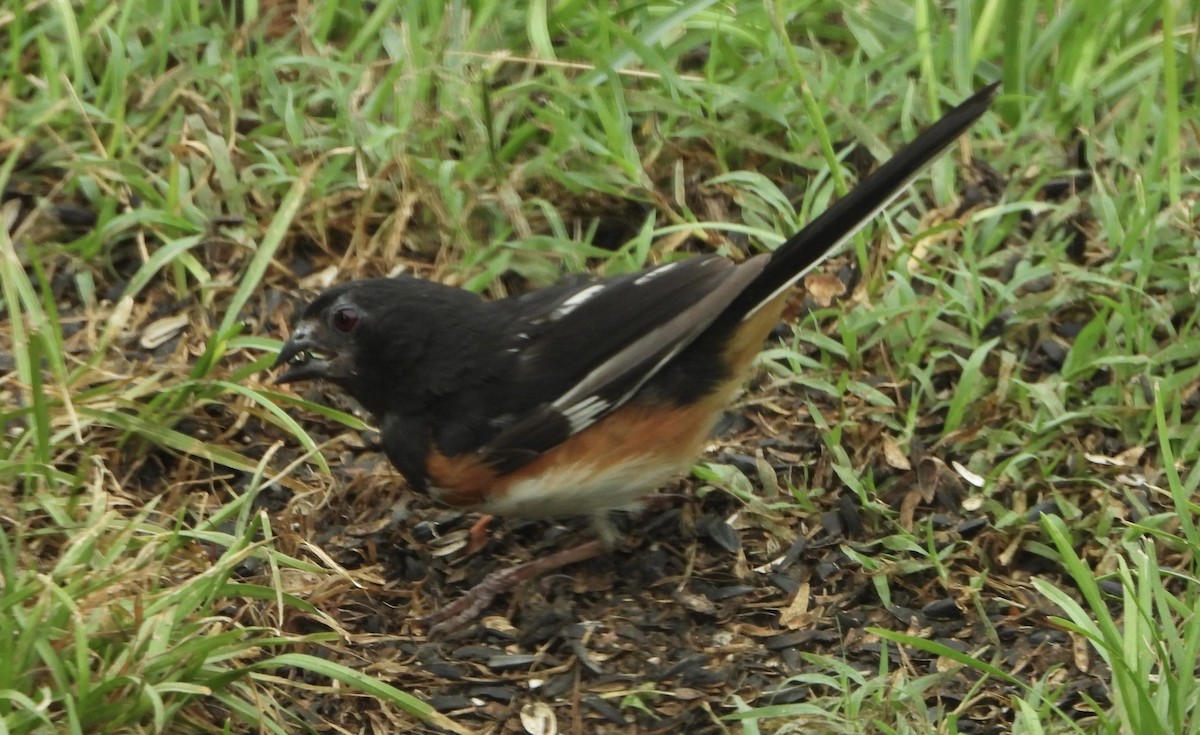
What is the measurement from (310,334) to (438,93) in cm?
136

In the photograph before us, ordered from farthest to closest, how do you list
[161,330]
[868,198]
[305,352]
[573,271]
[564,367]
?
[573,271], [161,330], [305,352], [564,367], [868,198]

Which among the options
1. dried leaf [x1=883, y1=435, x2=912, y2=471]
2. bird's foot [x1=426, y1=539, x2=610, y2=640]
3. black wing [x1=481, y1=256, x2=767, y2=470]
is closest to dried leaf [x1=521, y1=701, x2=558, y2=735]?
bird's foot [x1=426, y1=539, x2=610, y2=640]

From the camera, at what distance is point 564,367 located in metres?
4.08

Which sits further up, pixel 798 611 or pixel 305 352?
pixel 305 352

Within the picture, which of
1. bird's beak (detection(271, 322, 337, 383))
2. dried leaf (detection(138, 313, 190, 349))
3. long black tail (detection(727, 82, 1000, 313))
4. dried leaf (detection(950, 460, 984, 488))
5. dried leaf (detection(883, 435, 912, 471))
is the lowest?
dried leaf (detection(950, 460, 984, 488))


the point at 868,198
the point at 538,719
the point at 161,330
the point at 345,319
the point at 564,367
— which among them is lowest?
the point at 538,719

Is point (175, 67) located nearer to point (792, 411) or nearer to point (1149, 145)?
point (792, 411)

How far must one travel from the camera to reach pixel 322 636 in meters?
3.60

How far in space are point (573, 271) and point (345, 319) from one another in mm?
995

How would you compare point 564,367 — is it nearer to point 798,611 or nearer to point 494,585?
point 494,585

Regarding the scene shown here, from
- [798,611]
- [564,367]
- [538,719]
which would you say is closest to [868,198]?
[564,367]

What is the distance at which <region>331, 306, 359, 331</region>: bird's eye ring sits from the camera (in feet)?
13.7

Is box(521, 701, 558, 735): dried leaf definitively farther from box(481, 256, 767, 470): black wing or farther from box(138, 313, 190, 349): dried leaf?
box(138, 313, 190, 349): dried leaf

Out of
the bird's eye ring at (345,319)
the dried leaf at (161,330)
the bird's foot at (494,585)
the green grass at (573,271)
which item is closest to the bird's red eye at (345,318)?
the bird's eye ring at (345,319)
